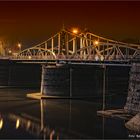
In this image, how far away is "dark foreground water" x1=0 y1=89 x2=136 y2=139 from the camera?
49.9m

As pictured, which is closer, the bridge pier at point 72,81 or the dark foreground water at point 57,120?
the dark foreground water at point 57,120

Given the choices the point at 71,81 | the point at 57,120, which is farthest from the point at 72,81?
the point at 57,120

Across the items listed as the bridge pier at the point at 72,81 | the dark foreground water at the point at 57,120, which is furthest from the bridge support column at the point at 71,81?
the dark foreground water at the point at 57,120

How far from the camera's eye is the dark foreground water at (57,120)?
1966 inches

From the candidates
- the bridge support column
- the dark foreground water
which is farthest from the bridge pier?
the dark foreground water

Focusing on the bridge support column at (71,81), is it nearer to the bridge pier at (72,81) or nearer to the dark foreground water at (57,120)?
the bridge pier at (72,81)

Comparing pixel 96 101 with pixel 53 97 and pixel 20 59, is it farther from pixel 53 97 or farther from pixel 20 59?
pixel 20 59

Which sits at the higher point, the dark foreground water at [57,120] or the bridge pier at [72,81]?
the bridge pier at [72,81]

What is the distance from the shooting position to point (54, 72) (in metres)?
86.1

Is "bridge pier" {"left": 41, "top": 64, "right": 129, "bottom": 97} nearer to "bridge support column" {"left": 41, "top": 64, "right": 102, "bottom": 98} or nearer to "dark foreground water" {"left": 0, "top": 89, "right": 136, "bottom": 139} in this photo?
"bridge support column" {"left": 41, "top": 64, "right": 102, "bottom": 98}

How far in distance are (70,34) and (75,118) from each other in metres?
46.0

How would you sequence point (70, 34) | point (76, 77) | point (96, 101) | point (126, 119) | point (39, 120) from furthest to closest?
point (70, 34) → point (76, 77) → point (96, 101) → point (39, 120) → point (126, 119)

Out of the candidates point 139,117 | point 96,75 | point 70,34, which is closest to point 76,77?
point 96,75

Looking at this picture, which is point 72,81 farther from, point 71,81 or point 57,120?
point 57,120
